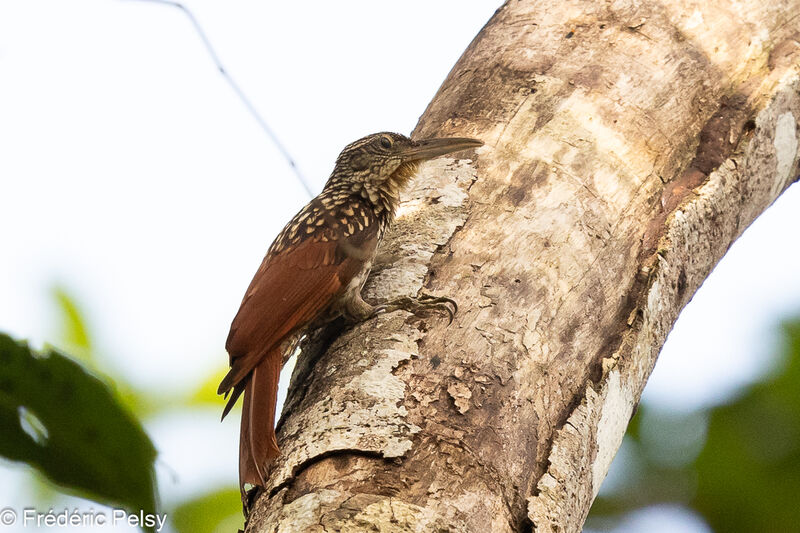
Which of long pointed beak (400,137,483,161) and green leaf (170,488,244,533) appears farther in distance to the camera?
long pointed beak (400,137,483,161)

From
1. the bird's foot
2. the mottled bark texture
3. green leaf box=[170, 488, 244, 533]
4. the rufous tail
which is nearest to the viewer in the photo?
the mottled bark texture

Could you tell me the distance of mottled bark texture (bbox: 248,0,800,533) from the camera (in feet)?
5.74

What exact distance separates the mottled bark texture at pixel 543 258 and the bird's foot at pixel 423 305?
39mm

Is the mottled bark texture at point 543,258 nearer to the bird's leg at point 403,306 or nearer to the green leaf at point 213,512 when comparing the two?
the bird's leg at point 403,306

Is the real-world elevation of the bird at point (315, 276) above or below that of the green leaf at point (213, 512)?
above

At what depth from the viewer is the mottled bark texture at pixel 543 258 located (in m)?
1.75

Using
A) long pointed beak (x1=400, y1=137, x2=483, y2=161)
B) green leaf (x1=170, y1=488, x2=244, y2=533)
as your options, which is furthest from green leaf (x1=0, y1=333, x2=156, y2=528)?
long pointed beak (x1=400, y1=137, x2=483, y2=161)

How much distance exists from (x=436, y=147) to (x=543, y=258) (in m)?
0.67

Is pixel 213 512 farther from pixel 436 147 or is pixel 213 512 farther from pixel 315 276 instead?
pixel 436 147

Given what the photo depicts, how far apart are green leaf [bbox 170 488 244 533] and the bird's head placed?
3.80ft

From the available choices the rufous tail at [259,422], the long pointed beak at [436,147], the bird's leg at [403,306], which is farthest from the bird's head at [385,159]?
the rufous tail at [259,422]

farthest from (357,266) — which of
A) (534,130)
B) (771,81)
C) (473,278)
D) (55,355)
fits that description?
(771,81)

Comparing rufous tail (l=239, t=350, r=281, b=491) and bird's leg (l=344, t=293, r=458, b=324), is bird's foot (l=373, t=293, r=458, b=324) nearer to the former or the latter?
bird's leg (l=344, t=293, r=458, b=324)

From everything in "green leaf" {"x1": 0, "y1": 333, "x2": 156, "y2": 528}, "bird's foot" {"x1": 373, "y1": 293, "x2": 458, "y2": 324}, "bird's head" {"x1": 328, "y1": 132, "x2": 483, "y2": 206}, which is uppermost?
"bird's head" {"x1": 328, "y1": 132, "x2": 483, "y2": 206}
